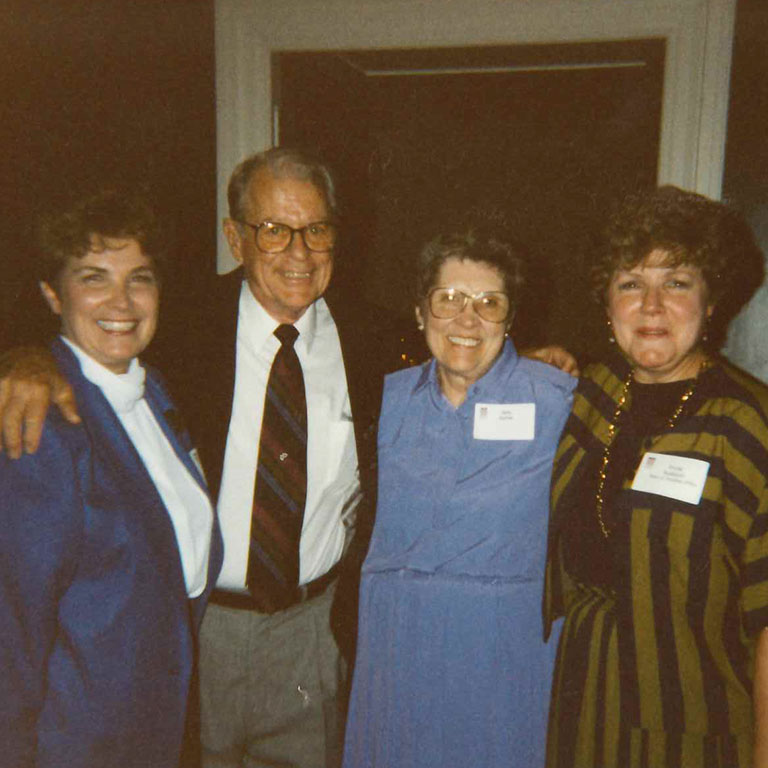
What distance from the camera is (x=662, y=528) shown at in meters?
1.54

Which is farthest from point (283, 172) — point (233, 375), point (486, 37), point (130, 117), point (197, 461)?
point (486, 37)

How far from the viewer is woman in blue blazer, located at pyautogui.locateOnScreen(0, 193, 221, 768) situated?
127 centimetres

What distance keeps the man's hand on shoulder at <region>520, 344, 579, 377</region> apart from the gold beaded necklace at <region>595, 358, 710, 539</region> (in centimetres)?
25

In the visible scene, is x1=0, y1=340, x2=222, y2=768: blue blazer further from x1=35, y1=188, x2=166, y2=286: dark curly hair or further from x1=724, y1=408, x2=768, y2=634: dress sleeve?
x1=724, y1=408, x2=768, y2=634: dress sleeve

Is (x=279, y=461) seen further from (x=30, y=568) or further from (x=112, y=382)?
(x=30, y=568)

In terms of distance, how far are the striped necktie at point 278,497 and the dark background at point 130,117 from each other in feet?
1.30

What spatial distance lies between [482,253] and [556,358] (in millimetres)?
430

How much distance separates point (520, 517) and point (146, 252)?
1179 millimetres

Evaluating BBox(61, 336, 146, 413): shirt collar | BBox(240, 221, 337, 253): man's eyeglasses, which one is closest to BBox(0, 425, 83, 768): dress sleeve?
BBox(61, 336, 146, 413): shirt collar

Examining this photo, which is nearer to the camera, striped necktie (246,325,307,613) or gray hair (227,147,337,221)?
striped necktie (246,325,307,613)

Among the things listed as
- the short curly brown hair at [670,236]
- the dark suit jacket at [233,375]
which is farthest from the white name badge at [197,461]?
the short curly brown hair at [670,236]

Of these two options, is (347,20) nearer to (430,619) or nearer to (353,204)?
(353,204)

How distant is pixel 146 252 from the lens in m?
1.58

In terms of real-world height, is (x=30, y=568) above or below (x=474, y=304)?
below
